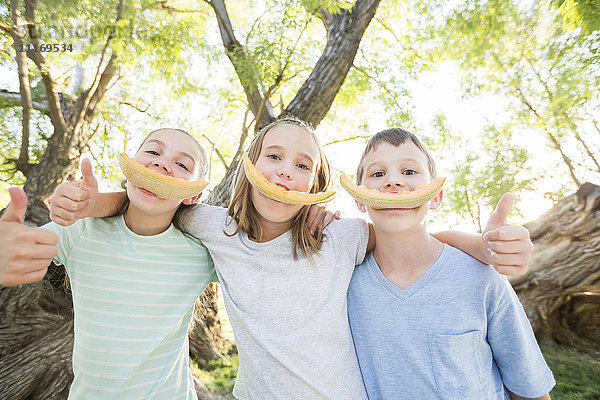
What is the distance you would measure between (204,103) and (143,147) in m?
10.0

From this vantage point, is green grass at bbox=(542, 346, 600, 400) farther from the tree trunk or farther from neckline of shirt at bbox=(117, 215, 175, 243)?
neckline of shirt at bbox=(117, 215, 175, 243)

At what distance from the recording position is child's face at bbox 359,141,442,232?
191cm

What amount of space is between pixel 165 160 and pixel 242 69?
3.05 metres

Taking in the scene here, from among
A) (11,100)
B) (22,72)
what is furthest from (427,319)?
(11,100)

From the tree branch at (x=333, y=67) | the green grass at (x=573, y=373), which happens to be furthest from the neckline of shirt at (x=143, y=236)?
the green grass at (x=573, y=373)

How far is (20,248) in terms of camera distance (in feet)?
4.49

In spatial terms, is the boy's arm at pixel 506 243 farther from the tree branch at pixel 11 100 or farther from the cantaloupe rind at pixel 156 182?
the tree branch at pixel 11 100

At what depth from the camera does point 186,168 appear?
2.22 meters

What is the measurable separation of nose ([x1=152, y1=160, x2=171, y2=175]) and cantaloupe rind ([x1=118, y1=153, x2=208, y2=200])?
17cm

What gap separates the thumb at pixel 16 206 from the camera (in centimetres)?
139

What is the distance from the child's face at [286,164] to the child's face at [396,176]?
14.4 inches

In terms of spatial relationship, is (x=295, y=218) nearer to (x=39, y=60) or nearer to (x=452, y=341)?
(x=452, y=341)

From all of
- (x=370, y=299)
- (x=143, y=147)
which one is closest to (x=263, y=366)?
(x=370, y=299)

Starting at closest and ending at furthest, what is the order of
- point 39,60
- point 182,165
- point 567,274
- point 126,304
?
point 126,304 → point 182,165 → point 39,60 → point 567,274
